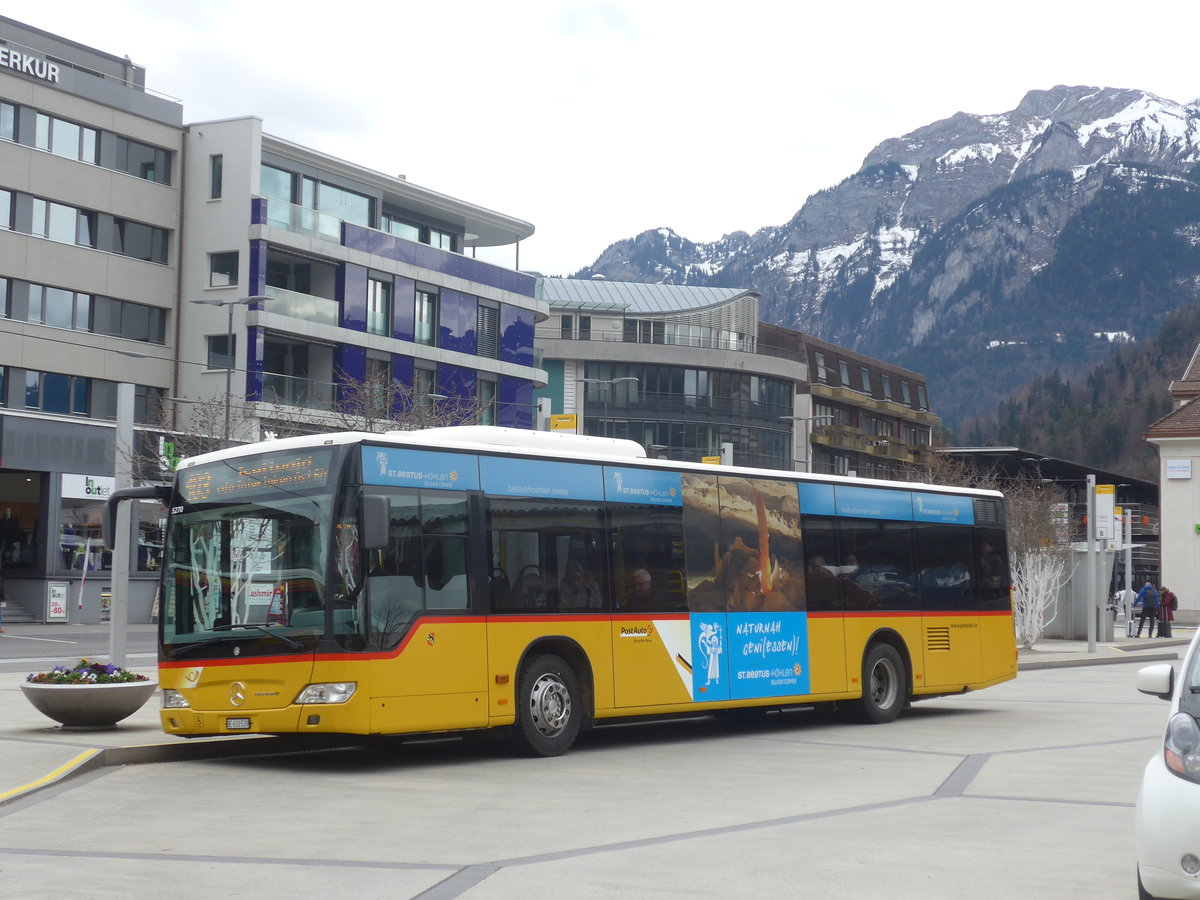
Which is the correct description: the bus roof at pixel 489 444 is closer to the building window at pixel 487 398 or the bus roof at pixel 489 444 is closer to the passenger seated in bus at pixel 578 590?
the passenger seated in bus at pixel 578 590

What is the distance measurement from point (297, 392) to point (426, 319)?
7477mm

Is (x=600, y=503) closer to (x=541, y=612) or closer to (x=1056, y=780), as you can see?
(x=541, y=612)

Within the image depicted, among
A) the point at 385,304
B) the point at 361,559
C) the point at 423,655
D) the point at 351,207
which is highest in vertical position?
the point at 351,207

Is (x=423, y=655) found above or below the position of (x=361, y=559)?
below

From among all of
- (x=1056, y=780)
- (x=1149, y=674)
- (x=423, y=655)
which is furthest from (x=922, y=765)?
(x=1149, y=674)

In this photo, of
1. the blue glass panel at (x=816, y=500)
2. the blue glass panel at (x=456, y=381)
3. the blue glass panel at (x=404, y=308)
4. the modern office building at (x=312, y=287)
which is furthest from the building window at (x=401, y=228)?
the blue glass panel at (x=816, y=500)

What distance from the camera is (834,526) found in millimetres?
18094

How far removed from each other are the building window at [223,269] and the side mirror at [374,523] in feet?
124

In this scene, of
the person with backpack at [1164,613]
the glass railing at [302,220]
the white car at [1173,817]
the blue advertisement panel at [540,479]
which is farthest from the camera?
the person with backpack at [1164,613]

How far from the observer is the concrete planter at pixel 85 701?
1453cm

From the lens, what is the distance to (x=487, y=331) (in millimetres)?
58406

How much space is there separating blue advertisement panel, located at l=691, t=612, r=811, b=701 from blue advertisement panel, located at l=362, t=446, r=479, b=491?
3.34m

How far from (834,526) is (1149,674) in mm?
10475

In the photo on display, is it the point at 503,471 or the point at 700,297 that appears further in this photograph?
the point at 700,297
